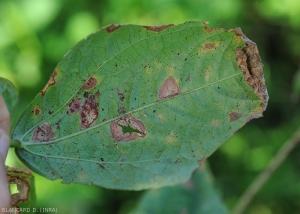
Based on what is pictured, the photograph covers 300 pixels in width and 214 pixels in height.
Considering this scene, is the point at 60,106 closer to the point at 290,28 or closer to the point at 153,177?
the point at 153,177

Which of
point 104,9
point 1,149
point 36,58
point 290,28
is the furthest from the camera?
point 290,28

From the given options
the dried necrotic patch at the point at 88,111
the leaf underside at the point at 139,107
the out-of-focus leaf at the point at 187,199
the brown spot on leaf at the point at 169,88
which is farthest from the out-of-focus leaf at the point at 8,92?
the out-of-focus leaf at the point at 187,199

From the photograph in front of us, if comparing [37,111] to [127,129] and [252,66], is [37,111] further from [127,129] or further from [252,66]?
[252,66]

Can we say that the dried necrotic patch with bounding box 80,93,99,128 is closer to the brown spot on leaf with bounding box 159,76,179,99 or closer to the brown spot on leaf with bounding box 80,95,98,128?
the brown spot on leaf with bounding box 80,95,98,128

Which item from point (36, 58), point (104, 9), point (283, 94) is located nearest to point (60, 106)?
point (36, 58)

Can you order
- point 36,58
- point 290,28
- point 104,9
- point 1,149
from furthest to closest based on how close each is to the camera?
point 290,28 → point 104,9 → point 36,58 → point 1,149

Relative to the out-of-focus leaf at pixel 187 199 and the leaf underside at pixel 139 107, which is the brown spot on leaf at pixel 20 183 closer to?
the leaf underside at pixel 139 107
